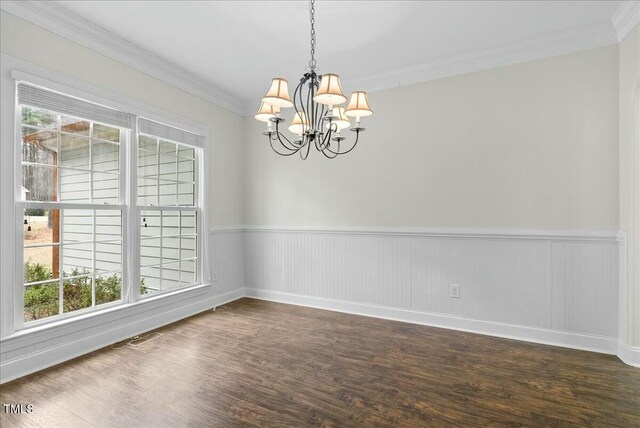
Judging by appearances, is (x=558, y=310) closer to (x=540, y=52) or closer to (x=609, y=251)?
(x=609, y=251)

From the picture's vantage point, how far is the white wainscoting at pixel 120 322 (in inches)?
92.9

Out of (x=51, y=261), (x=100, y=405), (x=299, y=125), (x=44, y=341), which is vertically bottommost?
(x=100, y=405)

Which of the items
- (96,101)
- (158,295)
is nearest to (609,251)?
(158,295)

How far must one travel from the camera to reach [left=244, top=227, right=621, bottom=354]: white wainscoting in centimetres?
287

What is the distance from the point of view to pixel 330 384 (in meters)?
2.27

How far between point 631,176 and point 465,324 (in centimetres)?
191

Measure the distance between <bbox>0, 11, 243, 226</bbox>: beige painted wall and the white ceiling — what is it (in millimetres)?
292

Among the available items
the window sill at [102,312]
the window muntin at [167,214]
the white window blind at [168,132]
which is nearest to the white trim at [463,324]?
the window sill at [102,312]

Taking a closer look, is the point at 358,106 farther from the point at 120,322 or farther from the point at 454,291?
the point at 120,322

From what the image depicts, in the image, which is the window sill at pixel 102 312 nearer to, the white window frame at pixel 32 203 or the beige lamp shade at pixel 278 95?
the white window frame at pixel 32 203

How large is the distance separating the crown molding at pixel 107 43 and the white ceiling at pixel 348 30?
0.07m

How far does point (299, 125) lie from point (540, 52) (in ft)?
8.10

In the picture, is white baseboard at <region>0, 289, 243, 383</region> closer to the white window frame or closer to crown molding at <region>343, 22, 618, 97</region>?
the white window frame

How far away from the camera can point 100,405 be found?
2.02m
